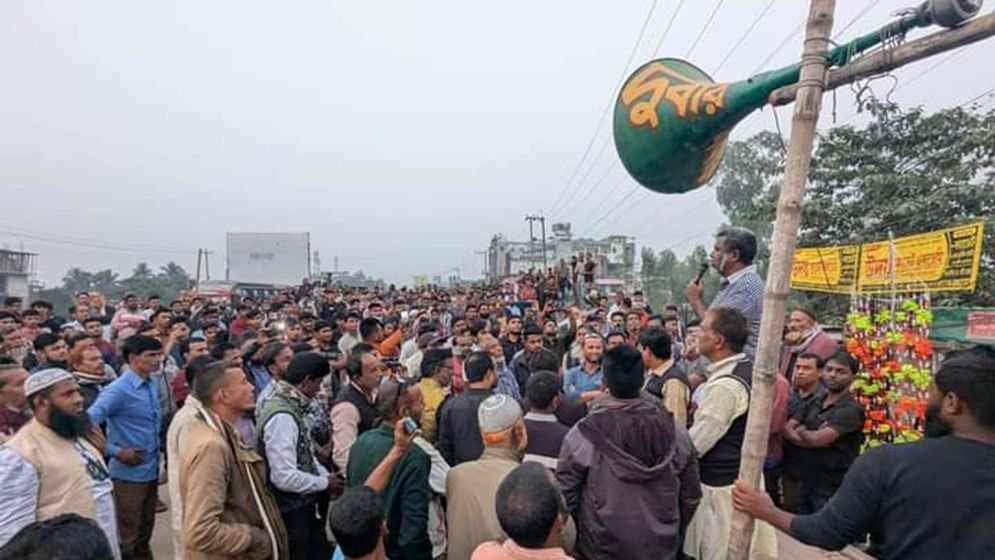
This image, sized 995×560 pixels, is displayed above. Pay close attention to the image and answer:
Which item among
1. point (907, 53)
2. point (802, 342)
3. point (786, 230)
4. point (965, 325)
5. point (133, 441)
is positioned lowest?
point (133, 441)

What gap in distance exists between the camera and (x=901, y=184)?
1766 centimetres

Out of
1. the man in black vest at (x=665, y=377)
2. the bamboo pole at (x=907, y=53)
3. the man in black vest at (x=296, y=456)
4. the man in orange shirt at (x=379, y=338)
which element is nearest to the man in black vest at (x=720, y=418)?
the man in black vest at (x=665, y=377)

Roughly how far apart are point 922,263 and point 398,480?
869 centimetres

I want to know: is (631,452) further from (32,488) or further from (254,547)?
(32,488)

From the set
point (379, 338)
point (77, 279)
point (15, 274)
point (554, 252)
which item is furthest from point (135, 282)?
point (379, 338)

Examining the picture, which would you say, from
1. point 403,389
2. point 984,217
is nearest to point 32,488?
point 403,389

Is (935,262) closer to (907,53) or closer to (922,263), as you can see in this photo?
(922,263)

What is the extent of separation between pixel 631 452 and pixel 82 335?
4.47m

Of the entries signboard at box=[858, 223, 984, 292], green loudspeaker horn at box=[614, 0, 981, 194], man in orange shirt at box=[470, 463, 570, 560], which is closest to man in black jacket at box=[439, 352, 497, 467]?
green loudspeaker horn at box=[614, 0, 981, 194]

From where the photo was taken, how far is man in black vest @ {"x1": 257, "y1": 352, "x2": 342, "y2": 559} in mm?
3352

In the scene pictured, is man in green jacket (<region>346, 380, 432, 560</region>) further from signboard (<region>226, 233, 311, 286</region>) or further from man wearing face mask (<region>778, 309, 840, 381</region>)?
signboard (<region>226, 233, 311, 286</region>)

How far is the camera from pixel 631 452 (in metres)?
2.68

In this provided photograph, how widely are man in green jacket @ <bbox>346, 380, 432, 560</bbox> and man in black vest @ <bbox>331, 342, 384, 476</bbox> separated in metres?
0.73

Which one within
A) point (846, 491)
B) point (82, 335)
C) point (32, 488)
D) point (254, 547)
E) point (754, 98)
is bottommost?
point (254, 547)
